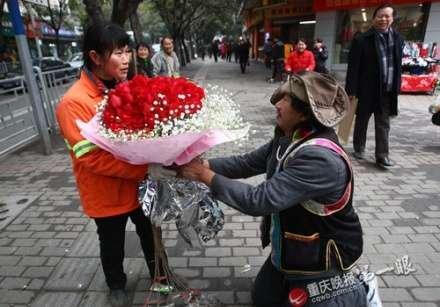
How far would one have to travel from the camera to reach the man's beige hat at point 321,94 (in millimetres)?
1836

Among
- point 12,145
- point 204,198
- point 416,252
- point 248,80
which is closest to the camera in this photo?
point 204,198

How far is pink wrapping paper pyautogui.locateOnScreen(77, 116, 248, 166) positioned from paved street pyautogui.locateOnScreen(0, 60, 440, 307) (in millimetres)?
1352

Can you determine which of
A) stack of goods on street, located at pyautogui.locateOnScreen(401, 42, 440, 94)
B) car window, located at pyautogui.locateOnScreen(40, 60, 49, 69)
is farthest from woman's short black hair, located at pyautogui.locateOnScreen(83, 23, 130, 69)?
car window, located at pyautogui.locateOnScreen(40, 60, 49, 69)

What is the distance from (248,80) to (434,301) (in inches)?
593

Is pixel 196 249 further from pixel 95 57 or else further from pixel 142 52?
pixel 142 52

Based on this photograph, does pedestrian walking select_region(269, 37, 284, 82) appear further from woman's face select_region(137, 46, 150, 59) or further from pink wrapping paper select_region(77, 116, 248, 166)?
pink wrapping paper select_region(77, 116, 248, 166)

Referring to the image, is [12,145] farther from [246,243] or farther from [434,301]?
[434,301]

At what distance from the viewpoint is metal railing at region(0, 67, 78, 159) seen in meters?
6.20

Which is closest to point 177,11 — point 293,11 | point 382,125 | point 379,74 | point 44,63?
point 293,11

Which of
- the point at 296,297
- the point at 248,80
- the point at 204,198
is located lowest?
the point at 248,80

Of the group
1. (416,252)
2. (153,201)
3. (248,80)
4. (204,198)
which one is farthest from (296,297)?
(248,80)

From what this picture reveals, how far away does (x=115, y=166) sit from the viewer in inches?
78.9

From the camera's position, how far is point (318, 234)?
6.72 ft

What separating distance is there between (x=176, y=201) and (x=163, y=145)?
503mm
